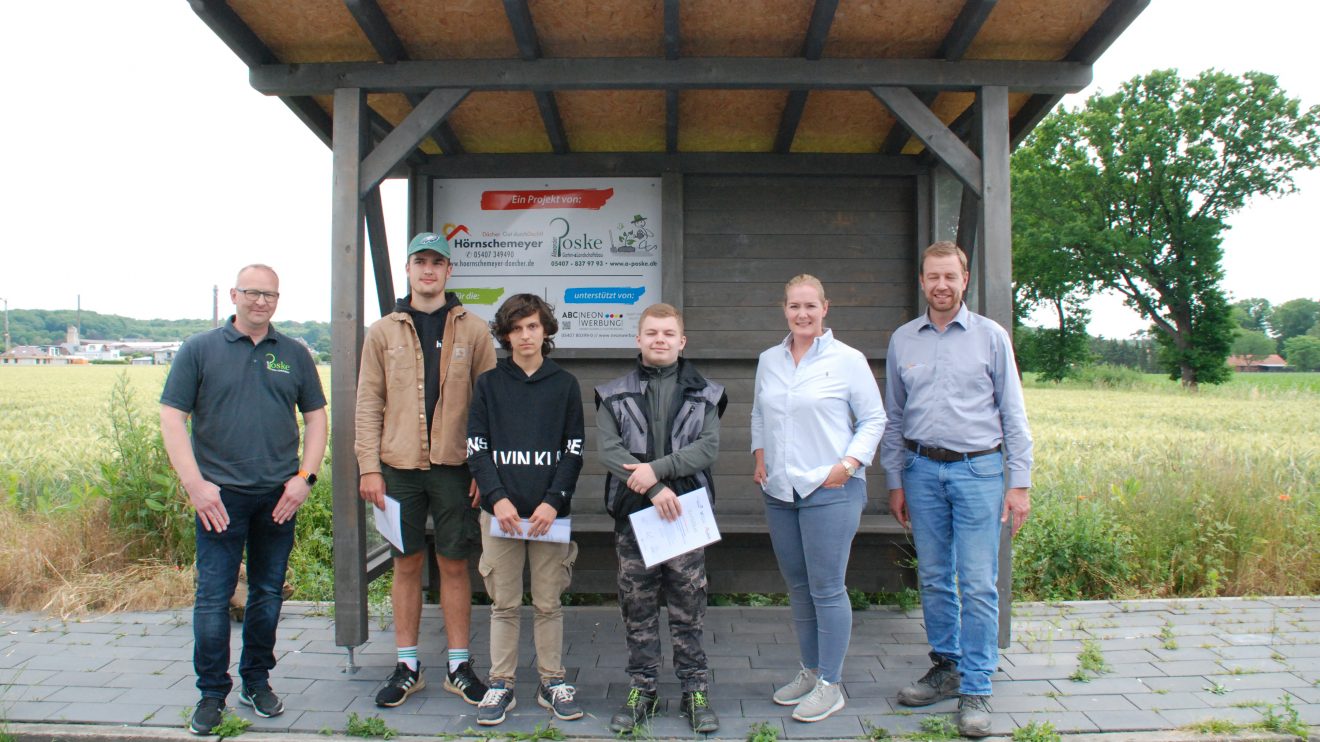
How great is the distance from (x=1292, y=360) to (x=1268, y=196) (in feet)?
71.5

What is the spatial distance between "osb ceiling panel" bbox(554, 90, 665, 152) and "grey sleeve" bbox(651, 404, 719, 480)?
2357 mm

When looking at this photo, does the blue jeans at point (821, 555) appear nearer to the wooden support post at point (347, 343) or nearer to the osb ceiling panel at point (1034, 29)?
the wooden support post at point (347, 343)

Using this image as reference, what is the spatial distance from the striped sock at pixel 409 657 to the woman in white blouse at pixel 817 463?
179 centimetres

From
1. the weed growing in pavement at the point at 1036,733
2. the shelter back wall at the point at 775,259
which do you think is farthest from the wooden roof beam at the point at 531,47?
the weed growing in pavement at the point at 1036,733

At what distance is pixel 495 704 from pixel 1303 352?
58.9 meters

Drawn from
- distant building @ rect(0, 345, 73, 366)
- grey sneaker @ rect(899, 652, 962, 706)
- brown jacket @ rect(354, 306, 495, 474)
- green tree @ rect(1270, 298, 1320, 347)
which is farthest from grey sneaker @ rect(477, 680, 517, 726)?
green tree @ rect(1270, 298, 1320, 347)

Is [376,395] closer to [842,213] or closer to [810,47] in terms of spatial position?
[810,47]

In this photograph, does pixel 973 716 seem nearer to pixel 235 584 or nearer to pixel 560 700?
pixel 560 700

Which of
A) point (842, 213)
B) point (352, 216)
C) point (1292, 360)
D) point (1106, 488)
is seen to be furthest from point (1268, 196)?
point (352, 216)

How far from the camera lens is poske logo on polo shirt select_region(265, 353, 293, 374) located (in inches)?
147

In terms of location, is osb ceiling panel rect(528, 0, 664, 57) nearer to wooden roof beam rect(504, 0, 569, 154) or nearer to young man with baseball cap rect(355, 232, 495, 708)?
wooden roof beam rect(504, 0, 569, 154)

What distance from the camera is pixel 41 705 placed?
3.80 metres

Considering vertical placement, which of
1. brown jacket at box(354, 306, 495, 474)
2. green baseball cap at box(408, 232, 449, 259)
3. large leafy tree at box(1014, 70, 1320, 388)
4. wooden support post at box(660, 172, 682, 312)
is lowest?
brown jacket at box(354, 306, 495, 474)

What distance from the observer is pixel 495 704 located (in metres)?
3.62
